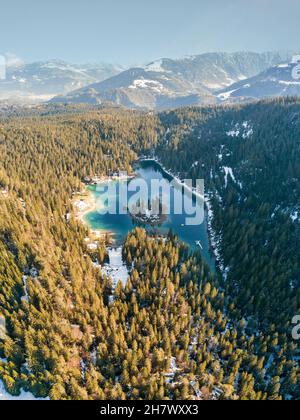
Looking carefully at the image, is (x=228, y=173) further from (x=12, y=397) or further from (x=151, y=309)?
(x=12, y=397)

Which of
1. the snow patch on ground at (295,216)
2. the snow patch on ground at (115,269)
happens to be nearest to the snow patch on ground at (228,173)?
the snow patch on ground at (295,216)

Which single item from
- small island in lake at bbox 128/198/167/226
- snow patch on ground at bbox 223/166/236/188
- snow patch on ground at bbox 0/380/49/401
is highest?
snow patch on ground at bbox 223/166/236/188

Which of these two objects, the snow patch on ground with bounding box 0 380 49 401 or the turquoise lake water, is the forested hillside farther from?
the snow patch on ground with bounding box 0 380 49 401

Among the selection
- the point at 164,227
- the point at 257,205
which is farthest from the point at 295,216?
the point at 164,227

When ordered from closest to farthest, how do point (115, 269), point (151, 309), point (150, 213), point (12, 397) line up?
point (12, 397), point (151, 309), point (115, 269), point (150, 213)

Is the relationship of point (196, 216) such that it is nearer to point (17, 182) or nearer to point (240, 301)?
point (240, 301)

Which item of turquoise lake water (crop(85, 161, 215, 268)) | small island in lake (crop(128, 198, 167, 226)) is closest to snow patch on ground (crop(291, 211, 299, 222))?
turquoise lake water (crop(85, 161, 215, 268))

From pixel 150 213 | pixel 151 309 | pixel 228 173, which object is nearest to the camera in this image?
pixel 151 309

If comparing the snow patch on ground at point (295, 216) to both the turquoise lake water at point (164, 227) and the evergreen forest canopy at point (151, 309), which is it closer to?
the evergreen forest canopy at point (151, 309)

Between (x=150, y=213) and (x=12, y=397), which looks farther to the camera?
(x=150, y=213)

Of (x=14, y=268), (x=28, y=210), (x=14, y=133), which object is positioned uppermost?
(x=14, y=133)
